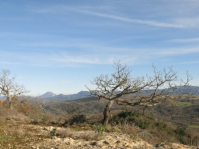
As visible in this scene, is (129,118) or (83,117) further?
(129,118)

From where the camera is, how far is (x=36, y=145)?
6.68 meters

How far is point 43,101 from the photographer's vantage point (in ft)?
112

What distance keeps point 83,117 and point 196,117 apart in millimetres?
49802

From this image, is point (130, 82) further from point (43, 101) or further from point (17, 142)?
point (43, 101)

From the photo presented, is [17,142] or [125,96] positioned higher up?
[125,96]

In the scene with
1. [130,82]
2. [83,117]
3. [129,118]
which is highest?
[130,82]

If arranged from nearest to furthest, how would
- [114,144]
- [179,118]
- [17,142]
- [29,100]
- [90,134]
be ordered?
[17,142]
[114,144]
[90,134]
[29,100]
[179,118]

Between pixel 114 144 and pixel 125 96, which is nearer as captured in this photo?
pixel 114 144

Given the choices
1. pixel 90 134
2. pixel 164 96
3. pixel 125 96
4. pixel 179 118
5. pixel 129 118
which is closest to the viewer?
pixel 90 134

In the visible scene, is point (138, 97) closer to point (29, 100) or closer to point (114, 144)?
point (114, 144)

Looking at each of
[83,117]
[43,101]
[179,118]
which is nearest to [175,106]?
[83,117]

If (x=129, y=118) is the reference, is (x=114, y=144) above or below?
above

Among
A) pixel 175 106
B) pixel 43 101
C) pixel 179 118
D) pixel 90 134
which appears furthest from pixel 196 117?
pixel 90 134

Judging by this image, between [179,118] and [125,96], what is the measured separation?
4405 cm
